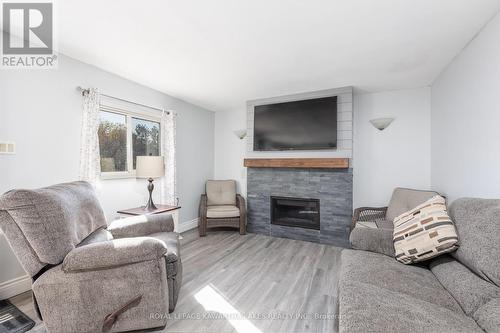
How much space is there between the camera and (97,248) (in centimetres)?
137

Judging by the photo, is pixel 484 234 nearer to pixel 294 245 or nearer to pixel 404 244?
pixel 404 244

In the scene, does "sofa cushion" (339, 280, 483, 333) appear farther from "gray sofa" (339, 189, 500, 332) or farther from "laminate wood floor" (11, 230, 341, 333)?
"laminate wood floor" (11, 230, 341, 333)

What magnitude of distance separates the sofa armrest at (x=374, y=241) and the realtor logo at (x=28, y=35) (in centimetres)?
301

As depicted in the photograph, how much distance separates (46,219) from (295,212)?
126 inches

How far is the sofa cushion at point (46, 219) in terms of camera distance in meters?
1.26

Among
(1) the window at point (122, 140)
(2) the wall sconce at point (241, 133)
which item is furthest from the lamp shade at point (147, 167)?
(2) the wall sconce at point (241, 133)

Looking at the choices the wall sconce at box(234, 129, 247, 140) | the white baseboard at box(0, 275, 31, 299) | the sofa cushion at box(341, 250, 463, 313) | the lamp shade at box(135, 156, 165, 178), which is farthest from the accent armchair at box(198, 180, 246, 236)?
the sofa cushion at box(341, 250, 463, 313)

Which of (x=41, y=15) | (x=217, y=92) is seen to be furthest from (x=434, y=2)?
(x=41, y=15)

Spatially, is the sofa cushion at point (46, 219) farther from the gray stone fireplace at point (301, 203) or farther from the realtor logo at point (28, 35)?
the gray stone fireplace at point (301, 203)

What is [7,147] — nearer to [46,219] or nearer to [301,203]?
[46,219]

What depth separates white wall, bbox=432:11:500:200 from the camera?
169 centimetres

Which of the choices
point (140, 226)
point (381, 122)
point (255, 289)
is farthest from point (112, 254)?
point (381, 122)

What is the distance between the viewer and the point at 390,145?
3.35m

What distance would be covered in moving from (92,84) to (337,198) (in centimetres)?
355
